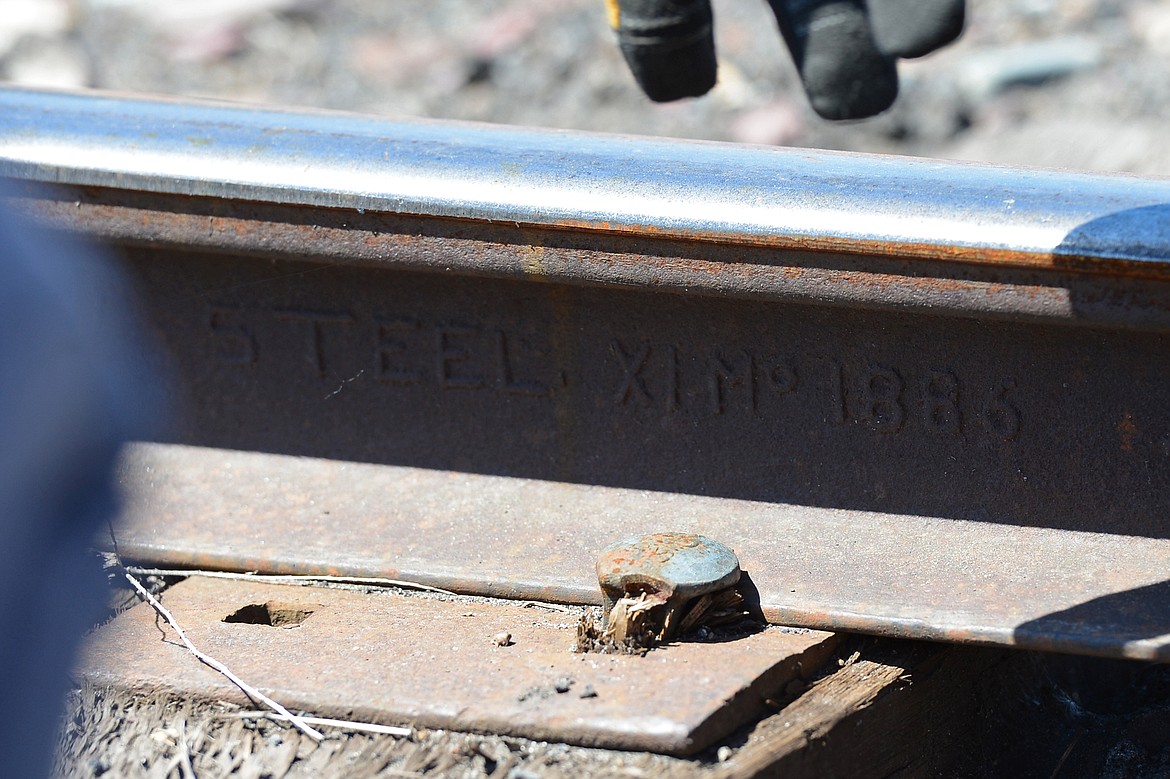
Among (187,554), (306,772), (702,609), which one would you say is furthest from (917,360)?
(187,554)

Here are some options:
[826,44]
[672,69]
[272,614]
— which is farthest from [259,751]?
[826,44]

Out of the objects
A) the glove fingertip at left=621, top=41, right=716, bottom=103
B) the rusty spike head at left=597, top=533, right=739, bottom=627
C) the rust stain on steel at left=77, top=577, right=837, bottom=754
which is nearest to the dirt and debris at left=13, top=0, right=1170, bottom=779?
the glove fingertip at left=621, top=41, right=716, bottom=103

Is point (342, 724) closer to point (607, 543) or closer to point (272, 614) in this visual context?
point (272, 614)

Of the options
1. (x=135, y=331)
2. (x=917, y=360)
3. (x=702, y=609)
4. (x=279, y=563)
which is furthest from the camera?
(x=135, y=331)

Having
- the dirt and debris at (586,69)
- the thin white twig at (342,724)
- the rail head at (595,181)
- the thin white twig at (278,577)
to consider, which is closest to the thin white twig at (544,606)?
the thin white twig at (278,577)

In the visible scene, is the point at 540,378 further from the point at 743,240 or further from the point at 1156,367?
the point at 1156,367

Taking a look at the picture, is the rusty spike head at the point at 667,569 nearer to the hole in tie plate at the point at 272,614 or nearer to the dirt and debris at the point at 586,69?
the hole in tie plate at the point at 272,614
